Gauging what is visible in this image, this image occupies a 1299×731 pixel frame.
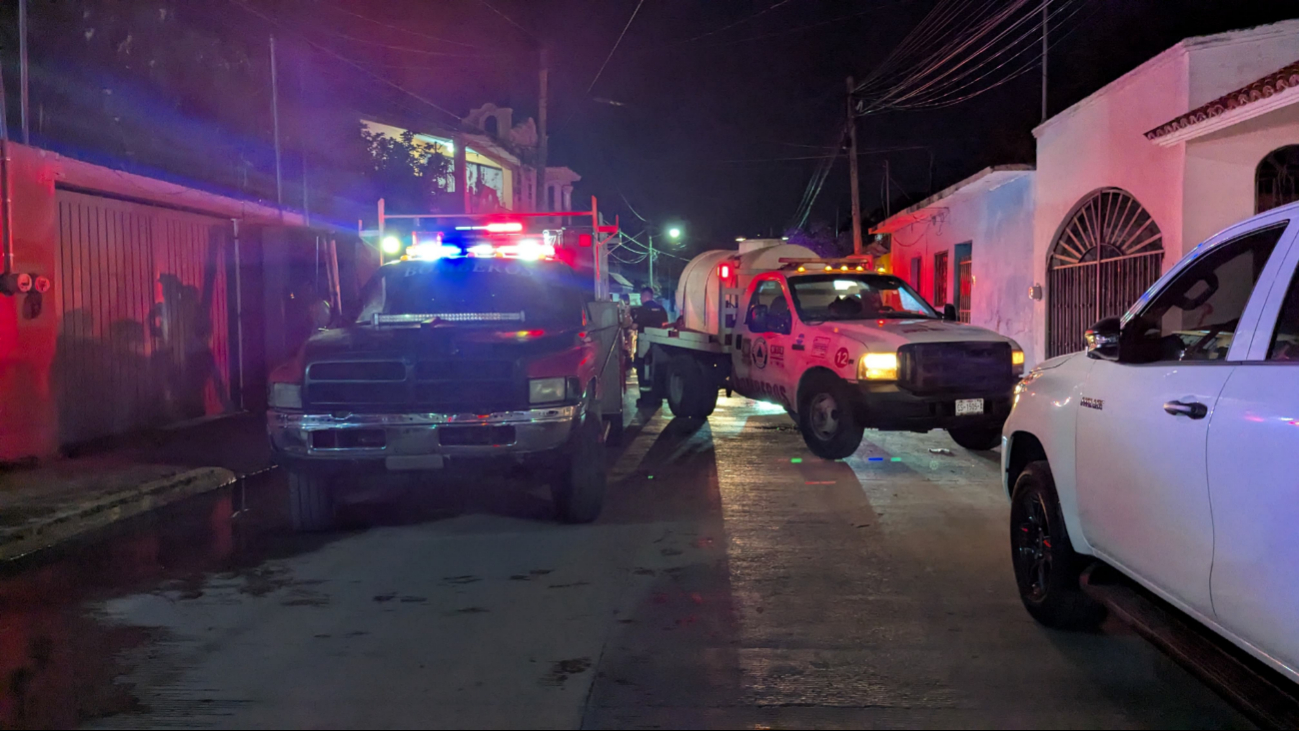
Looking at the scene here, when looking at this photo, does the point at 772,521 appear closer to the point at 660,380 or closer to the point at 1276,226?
the point at 1276,226

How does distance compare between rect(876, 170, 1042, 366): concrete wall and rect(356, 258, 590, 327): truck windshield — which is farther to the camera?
rect(876, 170, 1042, 366): concrete wall

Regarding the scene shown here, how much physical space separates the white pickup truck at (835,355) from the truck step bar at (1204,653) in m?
4.71

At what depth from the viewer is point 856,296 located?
10789 mm

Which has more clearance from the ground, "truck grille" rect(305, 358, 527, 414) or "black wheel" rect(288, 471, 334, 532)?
"truck grille" rect(305, 358, 527, 414)

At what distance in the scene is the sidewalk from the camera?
6941 millimetres

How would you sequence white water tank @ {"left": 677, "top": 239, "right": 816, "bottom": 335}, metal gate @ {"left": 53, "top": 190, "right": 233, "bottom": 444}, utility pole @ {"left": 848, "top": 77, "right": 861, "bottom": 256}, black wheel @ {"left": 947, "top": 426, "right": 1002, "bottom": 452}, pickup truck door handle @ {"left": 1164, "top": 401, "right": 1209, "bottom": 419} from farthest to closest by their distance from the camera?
utility pole @ {"left": 848, "top": 77, "right": 861, "bottom": 256}, white water tank @ {"left": 677, "top": 239, "right": 816, "bottom": 335}, metal gate @ {"left": 53, "top": 190, "right": 233, "bottom": 444}, black wheel @ {"left": 947, "top": 426, "right": 1002, "bottom": 452}, pickup truck door handle @ {"left": 1164, "top": 401, "right": 1209, "bottom": 419}

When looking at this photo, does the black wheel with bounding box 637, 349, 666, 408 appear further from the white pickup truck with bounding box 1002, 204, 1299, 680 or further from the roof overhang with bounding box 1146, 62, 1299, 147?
the white pickup truck with bounding box 1002, 204, 1299, 680

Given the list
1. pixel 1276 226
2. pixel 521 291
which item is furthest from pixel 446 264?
pixel 1276 226

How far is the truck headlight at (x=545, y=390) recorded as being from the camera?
21.4 ft

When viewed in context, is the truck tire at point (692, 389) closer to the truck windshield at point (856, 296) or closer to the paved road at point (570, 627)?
the truck windshield at point (856, 296)

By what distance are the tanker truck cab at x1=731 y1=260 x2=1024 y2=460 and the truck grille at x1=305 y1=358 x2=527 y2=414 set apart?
386cm

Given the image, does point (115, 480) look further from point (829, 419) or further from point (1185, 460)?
point (1185, 460)

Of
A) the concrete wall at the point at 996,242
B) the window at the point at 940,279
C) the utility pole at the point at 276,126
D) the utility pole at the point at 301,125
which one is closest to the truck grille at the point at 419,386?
the utility pole at the point at 276,126

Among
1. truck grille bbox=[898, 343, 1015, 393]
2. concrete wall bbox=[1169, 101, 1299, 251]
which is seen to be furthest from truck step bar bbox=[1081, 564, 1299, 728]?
concrete wall bbox=[1169, 101, 1299, 251]
